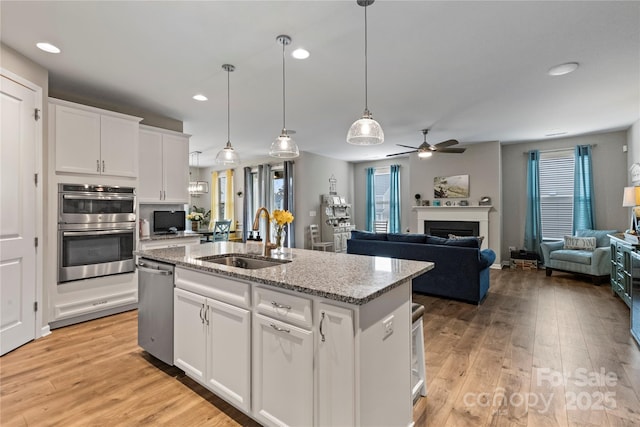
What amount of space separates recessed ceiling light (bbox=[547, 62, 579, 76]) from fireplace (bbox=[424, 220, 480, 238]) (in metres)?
4.06

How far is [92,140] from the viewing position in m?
3.51

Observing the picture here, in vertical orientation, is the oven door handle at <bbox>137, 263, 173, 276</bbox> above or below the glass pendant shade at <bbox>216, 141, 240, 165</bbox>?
below

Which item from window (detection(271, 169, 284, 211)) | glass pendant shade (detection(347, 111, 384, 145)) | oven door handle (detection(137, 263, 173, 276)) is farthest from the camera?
window (detection(271, 169, 284, 211))

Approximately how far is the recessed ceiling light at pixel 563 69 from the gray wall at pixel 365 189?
15.2ft

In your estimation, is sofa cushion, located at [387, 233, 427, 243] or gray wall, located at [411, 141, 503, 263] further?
gray wall, located at [411, 141, 503, 263]

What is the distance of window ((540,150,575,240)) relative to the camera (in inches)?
249

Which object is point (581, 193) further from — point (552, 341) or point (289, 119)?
point (289, 119)

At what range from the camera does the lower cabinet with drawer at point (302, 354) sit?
4.54 feet

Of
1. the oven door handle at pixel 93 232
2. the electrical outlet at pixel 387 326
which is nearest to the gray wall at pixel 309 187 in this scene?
the oven door handle at pixel 93 232

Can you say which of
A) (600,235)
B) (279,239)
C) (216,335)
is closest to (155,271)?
(216,335)

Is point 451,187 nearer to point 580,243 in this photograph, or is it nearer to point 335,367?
point 580,243

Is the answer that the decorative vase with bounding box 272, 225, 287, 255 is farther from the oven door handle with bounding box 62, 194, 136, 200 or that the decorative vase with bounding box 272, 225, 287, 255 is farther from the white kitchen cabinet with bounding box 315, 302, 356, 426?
the oven door handle with bounding box 62, 194, 136, 200

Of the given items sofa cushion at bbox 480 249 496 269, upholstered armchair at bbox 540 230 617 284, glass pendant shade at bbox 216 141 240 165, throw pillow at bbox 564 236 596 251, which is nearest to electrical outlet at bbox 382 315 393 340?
glass pendant shade at bbox 216 141 240 165

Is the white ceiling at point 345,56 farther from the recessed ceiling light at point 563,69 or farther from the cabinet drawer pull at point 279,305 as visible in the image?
the cabinet drawer pull at point 279,305
